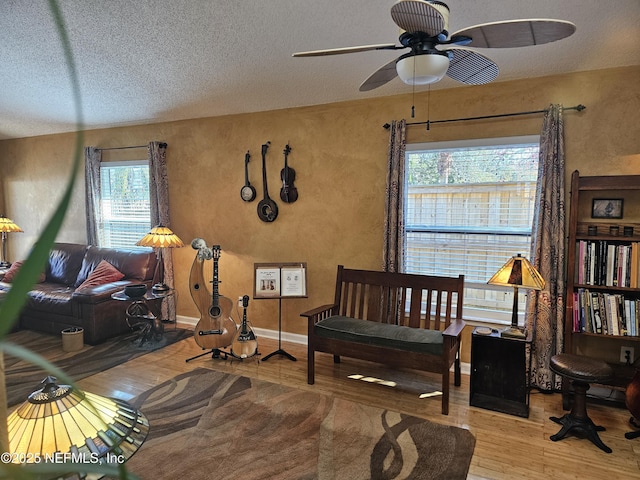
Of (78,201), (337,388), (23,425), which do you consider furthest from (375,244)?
(78,201)

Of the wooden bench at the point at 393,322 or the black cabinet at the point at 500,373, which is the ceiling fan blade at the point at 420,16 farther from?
the black cabinet at the point at 500,373

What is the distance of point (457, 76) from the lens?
7.55 ft

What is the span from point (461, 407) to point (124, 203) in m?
5.06

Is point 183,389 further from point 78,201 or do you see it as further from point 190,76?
point 78,201

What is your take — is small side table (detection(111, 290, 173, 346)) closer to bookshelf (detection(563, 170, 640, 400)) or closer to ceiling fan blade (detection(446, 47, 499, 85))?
ceiling fan blade (detection(446, 47, 499, 85))

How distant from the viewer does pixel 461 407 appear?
3.17 meters

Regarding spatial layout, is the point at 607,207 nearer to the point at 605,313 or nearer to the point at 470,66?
the point at 605,313

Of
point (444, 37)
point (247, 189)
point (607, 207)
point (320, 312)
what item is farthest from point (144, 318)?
point (607, 207)

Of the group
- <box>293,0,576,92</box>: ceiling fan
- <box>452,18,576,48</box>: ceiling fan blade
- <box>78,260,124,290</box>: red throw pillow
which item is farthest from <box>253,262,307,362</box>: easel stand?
<box>452,18,576,48</box>: ceiling fan blade

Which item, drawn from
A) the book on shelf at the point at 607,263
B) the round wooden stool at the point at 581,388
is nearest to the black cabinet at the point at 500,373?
the round wooden stool at the point at 581,388

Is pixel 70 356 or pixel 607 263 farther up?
pixel 607 263

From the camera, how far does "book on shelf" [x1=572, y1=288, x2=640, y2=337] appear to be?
9.84 ft

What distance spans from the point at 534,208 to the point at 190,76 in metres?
3.45

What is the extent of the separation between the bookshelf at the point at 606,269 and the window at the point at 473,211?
1.44ft
